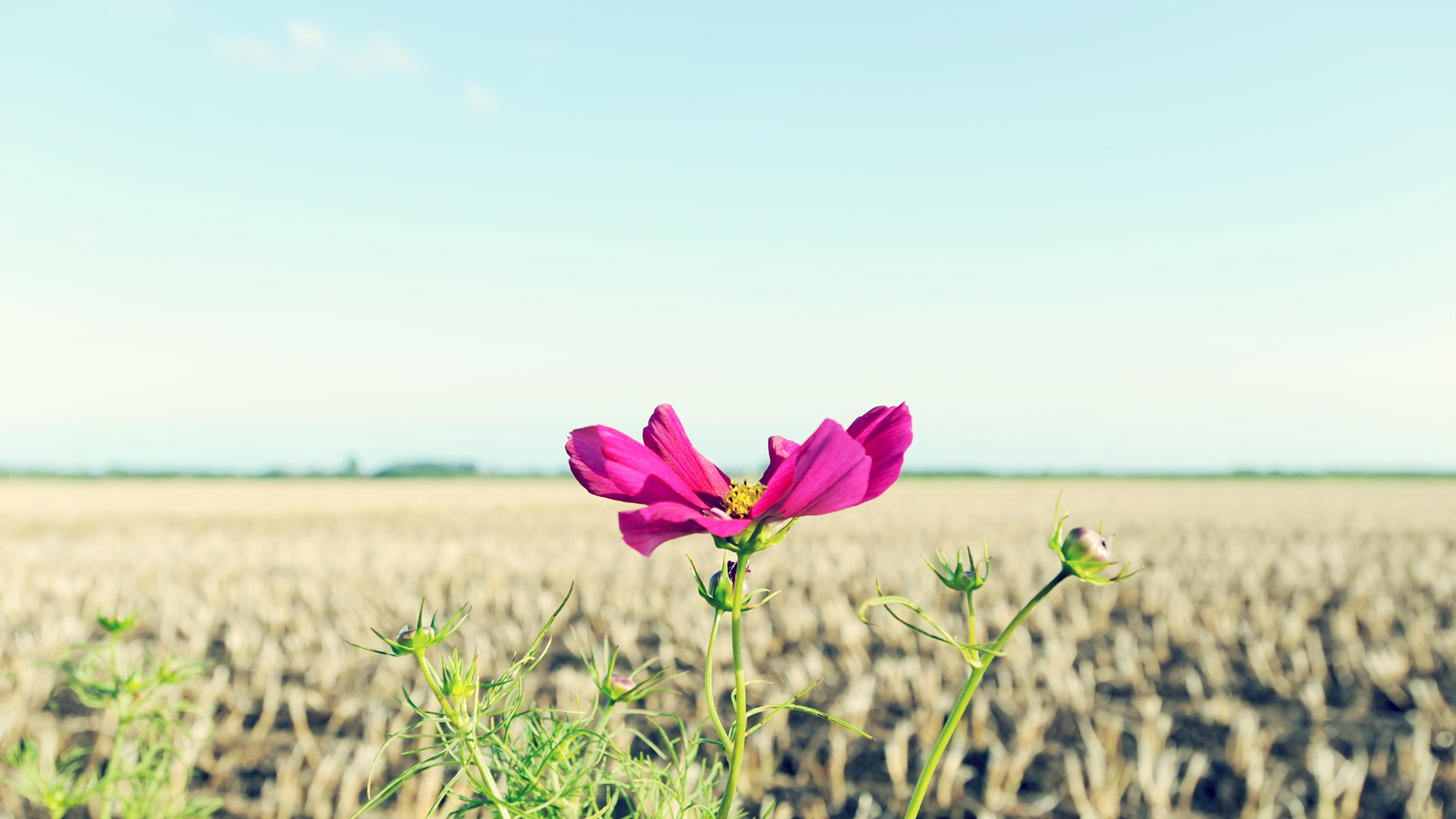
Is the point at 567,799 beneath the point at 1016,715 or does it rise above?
above

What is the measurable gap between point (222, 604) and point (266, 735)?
11.8 feet

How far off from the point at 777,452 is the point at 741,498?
0.09 m

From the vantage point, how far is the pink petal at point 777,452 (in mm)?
932

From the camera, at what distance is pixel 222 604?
324 inches

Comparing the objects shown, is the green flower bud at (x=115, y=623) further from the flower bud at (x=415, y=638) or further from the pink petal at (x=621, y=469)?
the pink petal at (x=621, y=469)

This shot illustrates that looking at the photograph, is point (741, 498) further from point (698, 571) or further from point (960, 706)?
point (960, 706)

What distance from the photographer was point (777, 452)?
0.97 metres

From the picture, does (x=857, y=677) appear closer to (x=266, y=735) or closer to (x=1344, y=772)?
(x=1344, y=772)

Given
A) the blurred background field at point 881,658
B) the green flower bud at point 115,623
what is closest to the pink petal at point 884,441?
the green flower bud at point 115,623

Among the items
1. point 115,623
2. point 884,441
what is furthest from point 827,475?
point 115,623

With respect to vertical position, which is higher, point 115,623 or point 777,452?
point 777,452

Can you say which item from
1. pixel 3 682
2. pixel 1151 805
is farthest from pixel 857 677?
pixel 3 682

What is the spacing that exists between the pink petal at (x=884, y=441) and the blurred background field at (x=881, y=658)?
1634 millimetres

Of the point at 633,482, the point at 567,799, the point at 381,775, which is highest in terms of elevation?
the point at 633,482
